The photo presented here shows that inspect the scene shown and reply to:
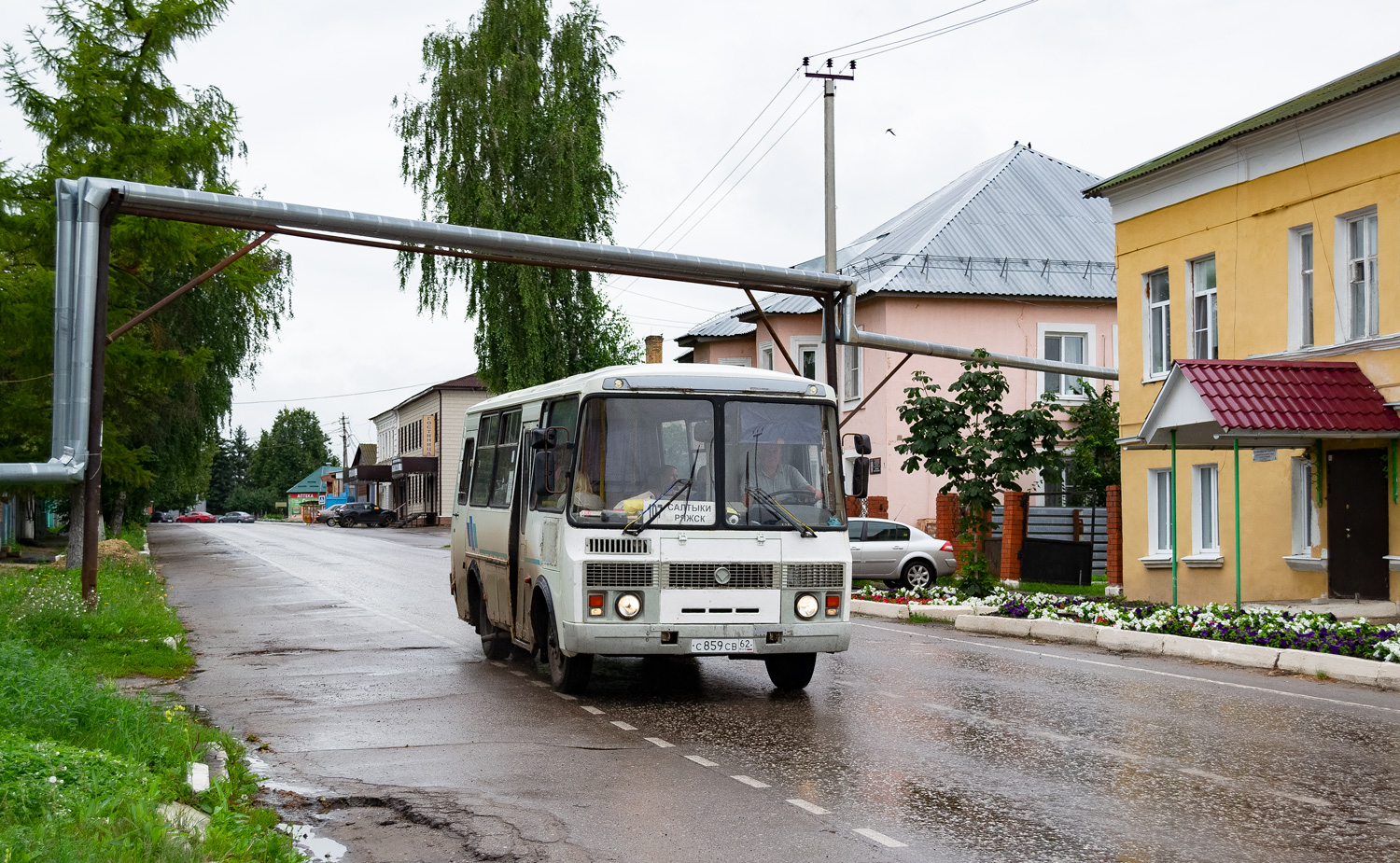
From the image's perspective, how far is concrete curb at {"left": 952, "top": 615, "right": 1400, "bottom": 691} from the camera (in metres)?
12.9

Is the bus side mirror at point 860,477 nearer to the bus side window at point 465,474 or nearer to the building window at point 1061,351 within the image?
the bus side window at point 465,474

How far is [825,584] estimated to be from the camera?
11.5 metres

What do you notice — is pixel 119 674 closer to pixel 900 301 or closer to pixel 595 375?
pixel 595 375

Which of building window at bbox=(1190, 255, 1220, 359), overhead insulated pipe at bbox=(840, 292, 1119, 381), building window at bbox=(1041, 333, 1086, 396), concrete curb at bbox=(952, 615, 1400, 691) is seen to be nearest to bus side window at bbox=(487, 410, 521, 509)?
concrete curb at bbox=(952, 615, 1400, 691)

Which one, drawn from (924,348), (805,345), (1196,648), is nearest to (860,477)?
(1196,648)

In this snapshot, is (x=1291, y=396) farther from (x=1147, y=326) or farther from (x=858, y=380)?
(x=858, y=380)

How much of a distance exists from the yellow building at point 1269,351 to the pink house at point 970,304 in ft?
40.2

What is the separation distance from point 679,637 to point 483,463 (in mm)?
5037

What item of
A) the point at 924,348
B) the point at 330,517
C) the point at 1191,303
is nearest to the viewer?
the point at 1191,303

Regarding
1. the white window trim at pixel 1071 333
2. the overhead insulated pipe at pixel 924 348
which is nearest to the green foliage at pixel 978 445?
the overhead insulated pipe at pixel 924 348

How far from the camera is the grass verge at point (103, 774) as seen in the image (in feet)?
18.2

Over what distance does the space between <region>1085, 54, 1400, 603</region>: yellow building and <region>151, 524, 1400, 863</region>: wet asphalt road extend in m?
4.93

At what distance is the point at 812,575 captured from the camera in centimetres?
1150

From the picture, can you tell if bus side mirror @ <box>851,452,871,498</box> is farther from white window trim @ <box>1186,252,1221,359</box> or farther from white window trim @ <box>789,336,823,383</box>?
white window trim @ <box>789,336,823,383</box>
